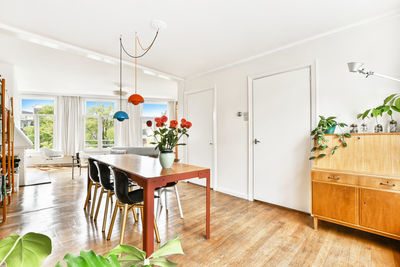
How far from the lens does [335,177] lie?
2256mm

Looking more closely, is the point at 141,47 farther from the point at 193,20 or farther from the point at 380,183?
the point at 380,183

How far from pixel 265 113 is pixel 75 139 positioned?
679 centimetres

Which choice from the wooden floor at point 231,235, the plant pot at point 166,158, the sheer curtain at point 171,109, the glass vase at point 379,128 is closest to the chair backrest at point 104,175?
the wooden floor at point 231,235

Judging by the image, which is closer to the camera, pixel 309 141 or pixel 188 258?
pixel 188 258

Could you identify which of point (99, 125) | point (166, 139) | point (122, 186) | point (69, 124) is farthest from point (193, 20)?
point (69, 124)

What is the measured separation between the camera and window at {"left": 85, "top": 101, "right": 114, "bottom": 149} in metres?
7.47

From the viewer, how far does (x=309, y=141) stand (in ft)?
9.25

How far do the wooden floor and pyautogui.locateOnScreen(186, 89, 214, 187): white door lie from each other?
1.16m

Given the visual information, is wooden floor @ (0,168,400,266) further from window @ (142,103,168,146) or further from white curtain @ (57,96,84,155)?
window @ (142,103,168,146)

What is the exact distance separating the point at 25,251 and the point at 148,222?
1328mm

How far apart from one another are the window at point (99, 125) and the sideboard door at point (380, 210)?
7.58 metres

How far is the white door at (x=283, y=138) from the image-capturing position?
113 inches

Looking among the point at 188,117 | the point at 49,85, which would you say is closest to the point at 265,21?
the point at 188,117

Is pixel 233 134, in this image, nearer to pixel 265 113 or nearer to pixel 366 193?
pixel 265 113
